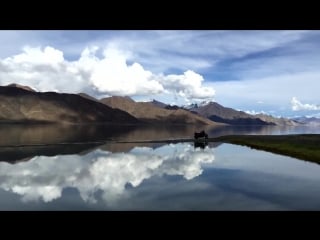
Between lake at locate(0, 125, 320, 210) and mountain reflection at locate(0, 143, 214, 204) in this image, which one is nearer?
lake at locate(0, 125, 320, 210)

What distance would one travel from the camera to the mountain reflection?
94.1 ft

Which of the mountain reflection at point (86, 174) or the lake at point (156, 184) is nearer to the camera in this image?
the lake at point (156, 184)

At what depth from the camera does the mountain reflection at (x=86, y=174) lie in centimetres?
2867

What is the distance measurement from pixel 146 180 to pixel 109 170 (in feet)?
27.6

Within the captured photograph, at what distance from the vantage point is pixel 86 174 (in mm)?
38781

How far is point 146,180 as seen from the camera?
35.2 meters

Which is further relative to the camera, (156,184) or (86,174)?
(86,174)
